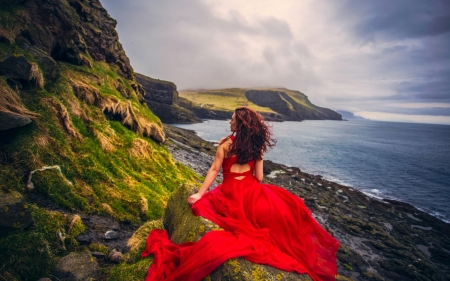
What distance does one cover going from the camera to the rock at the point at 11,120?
6840 mm

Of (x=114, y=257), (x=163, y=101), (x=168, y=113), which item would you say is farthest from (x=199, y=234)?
(x=163, y=101)

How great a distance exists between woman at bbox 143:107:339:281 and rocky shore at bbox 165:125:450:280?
13.2 metres

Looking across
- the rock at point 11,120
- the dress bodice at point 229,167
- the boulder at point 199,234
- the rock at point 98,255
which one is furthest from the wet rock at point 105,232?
the dress bodice at point 229,167

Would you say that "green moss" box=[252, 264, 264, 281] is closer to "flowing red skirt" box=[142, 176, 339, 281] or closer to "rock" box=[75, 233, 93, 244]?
"flowing red skirt" box=[142, 176, 339, 281]

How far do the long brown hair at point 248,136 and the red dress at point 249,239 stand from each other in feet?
0.91

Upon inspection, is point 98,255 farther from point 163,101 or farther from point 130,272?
point 163,101

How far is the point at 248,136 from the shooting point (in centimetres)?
567

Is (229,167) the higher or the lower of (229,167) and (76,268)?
the higher

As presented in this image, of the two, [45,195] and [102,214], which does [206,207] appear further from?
[45,195]

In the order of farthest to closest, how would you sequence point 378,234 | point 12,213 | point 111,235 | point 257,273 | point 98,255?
point 378,234 → point 111,235 → point 98,255 → point 12,213 → point 257,273

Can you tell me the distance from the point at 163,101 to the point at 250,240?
11871 centimetres

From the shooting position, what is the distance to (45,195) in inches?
274

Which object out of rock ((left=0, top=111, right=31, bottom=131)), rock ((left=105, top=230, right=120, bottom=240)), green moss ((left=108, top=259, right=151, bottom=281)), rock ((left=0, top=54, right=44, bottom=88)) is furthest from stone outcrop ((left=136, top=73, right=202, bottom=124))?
green moss ((left=108, top=259, right=151, bottom=281))

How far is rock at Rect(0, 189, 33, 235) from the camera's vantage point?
15.6 feet
